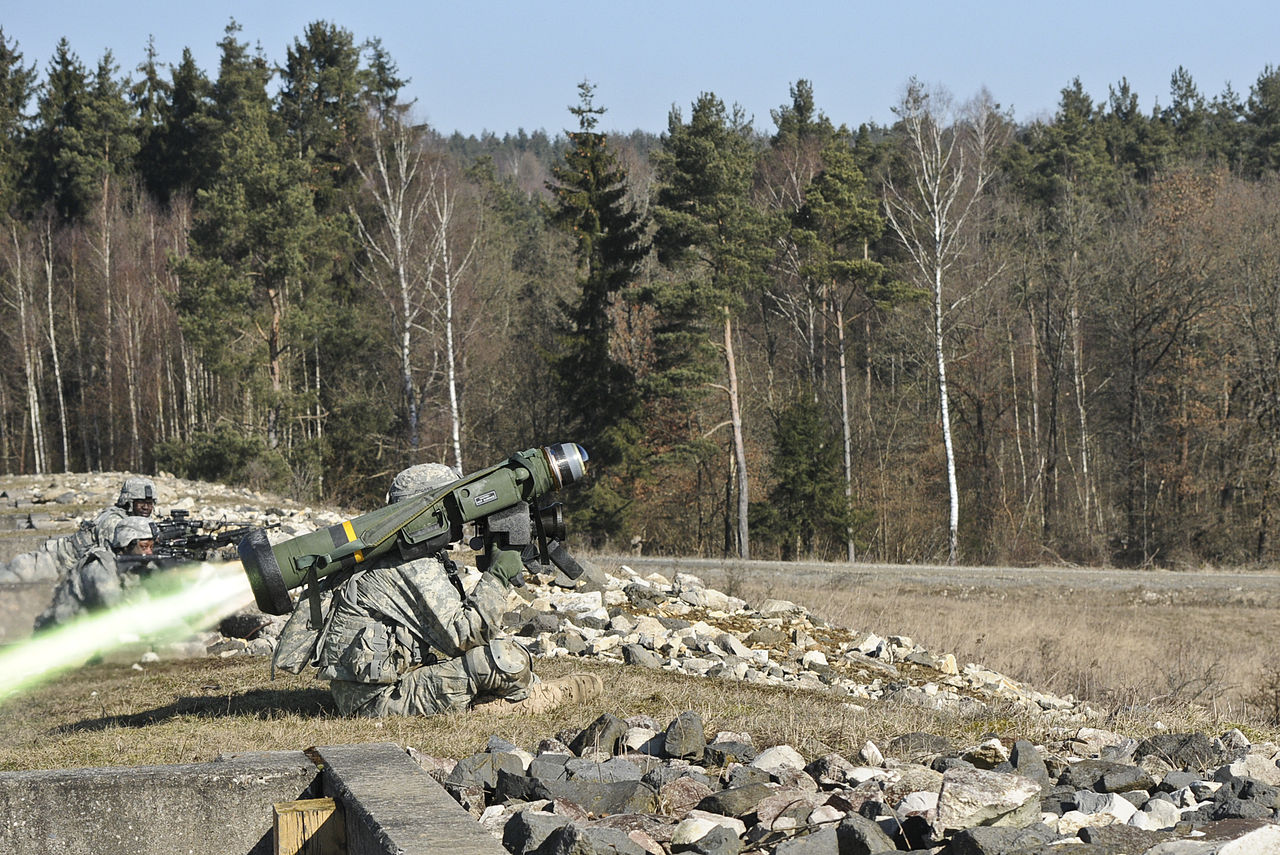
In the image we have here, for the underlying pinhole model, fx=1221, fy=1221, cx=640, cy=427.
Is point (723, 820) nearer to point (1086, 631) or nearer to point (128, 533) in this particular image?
point (128, 533)

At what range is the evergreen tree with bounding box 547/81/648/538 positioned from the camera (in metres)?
37.2

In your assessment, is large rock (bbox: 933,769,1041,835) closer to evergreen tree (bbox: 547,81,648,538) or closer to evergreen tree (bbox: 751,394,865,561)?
evergreen tree (bbox: 751,394,865,561)

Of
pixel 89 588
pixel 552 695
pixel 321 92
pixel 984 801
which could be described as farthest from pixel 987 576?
pixel 321 92

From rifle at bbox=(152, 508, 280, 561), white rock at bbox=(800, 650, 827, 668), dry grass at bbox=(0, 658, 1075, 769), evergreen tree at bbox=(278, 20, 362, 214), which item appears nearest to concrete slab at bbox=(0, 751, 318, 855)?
dry grass at bbox=(0, 658, 1075, 769)

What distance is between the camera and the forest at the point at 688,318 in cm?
3581

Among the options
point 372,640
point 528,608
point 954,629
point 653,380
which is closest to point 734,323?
point 653,380

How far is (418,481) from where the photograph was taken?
313 inches

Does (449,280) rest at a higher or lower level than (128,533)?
higher

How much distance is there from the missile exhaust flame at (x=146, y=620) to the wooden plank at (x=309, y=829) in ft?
23.5

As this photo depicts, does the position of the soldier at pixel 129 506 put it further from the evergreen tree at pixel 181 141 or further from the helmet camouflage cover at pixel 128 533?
the evergreen tree at pixel 181 141

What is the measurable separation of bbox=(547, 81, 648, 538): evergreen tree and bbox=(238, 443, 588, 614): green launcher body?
93.7ft

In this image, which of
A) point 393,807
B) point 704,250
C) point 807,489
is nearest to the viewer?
point 393,807

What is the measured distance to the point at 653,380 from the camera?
35875 mm

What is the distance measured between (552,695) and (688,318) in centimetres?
2912
